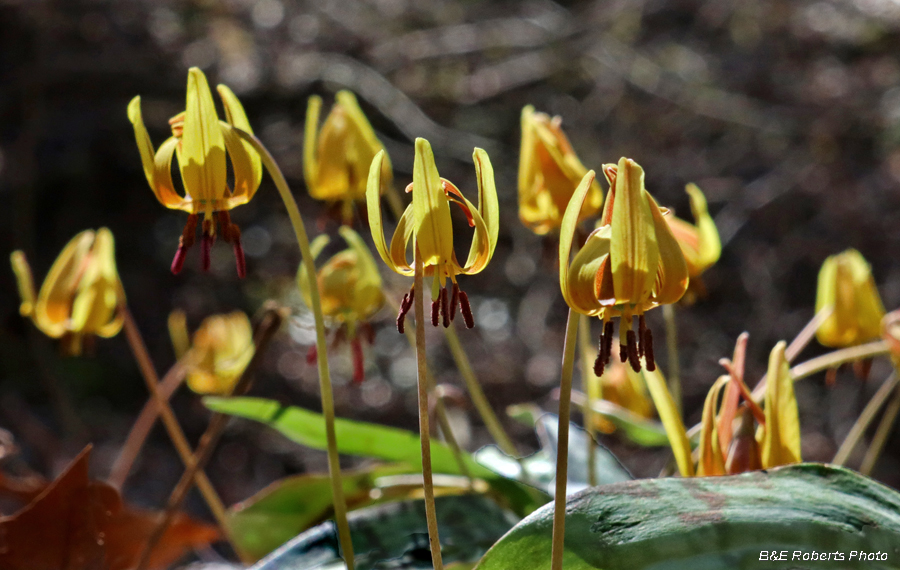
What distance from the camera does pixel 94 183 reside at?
3.99 metres

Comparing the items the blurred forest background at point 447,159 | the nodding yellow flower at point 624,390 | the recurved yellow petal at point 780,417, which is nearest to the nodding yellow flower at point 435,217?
the recurved yellow petal at point 780,417

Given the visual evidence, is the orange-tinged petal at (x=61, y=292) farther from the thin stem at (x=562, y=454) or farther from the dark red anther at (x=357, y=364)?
the thin stem at (x=562, y=454)

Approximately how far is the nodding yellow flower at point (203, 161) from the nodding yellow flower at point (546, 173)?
44cm

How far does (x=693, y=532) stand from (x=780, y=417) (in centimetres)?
23

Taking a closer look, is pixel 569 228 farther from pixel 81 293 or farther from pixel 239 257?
pixel 81 293

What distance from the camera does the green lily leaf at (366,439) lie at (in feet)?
3.12

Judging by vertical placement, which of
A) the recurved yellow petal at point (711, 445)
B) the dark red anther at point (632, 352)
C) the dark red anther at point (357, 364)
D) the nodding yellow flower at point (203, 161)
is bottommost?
the recurved yellow petal at point (711, 445)

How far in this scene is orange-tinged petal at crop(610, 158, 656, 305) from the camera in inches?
24.1

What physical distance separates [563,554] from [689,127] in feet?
15.0

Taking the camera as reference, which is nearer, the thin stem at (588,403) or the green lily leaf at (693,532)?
the green lily leaf at (693,532)

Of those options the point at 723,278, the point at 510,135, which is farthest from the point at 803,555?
the point at 510,135

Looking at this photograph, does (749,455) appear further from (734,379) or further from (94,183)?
(94,183)

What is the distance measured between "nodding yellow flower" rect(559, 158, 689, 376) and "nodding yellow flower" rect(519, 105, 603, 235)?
0.39 meters

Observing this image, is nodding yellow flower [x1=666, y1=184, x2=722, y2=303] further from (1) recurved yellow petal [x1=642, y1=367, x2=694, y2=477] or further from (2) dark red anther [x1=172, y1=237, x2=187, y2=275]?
(2) dark red anther [x1=172, y1=237, x2=187, y2=275]
